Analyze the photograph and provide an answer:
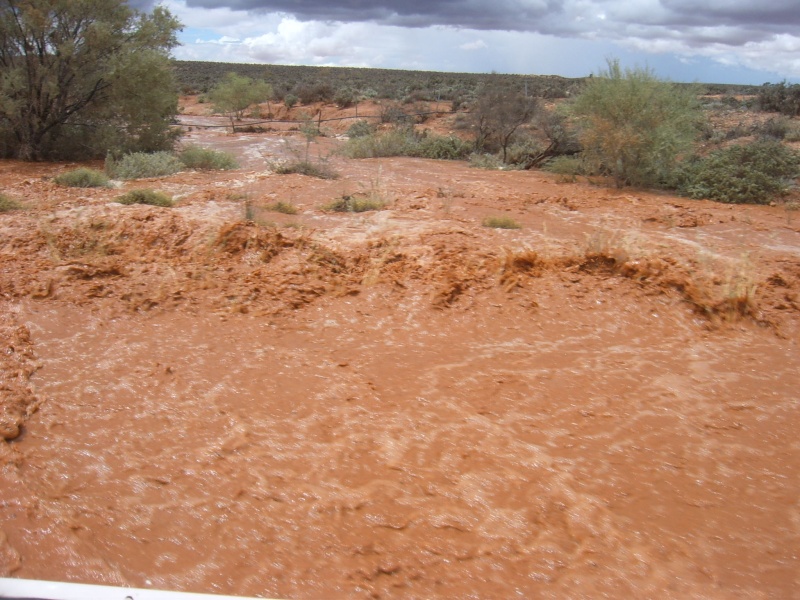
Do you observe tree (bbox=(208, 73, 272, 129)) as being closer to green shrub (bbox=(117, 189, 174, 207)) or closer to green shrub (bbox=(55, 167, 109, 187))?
green shrub (bbox=(55, 167, 109, 187))

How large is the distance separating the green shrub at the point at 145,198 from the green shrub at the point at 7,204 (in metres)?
1.31

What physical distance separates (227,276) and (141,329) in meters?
1.33

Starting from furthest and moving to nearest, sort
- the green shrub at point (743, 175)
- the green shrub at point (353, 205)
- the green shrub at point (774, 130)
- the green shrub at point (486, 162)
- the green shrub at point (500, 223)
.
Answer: the green shrub at point (774, 130) < the green shrub at point (486, 162) < the green shrub at point (743, 175) < the green shrub at point (353, 205) < the green shrub at point (500, 223)

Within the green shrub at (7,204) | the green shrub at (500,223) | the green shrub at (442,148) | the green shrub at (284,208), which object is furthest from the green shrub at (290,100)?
the green shrub at (500,223)

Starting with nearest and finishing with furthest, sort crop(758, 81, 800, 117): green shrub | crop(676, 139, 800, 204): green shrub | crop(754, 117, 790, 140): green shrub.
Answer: crop(676, 139, 800, 204): green shrub
crop(754, 117, 790, 140): green shrub
crop(758, 81, 800, 117): green shrub

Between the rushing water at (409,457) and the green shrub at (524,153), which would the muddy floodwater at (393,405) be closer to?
the rushing water at (409,457)

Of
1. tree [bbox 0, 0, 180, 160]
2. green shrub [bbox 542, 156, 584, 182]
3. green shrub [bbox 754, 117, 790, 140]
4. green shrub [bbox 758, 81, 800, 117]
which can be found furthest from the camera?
green shrub [bbox 758, 81, 800, 117]

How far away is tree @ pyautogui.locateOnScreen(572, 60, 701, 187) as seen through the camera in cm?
1373

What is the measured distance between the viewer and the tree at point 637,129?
13727 mm

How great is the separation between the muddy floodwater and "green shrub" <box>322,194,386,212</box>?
492 mm

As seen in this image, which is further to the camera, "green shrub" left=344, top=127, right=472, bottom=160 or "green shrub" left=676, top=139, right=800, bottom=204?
"green shrub" left=344, top=127, right=472, bottom=160

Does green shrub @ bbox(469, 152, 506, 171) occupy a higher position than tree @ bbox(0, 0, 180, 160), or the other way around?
tree @ bbox(0, 0, 180, 160)

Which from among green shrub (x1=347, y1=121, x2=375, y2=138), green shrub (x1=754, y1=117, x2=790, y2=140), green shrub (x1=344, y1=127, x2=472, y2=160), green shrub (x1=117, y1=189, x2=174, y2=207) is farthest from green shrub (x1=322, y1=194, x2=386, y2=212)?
green shrub (x1=347, y1=121, x2=375, y2=138)

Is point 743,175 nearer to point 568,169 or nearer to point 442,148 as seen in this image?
point 568,169
